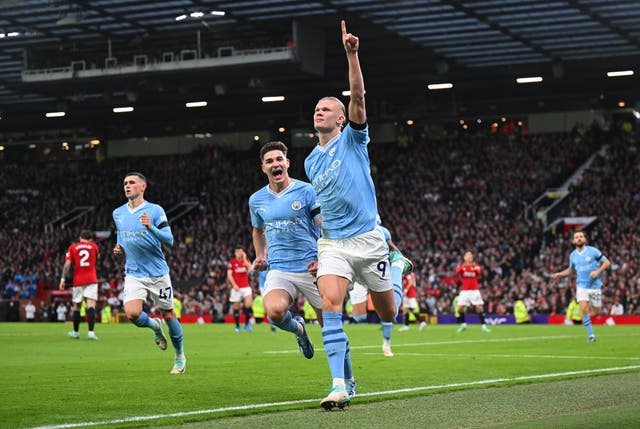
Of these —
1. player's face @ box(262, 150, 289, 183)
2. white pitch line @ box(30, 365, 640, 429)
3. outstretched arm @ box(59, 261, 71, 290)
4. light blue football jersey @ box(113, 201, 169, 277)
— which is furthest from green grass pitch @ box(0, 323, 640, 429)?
outstretched arm @ box(59, 261, 71, 290)

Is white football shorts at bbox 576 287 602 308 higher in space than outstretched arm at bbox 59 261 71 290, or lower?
lower

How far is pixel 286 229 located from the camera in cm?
1077

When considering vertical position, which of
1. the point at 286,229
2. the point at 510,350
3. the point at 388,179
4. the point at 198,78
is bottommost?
the point at 510,350

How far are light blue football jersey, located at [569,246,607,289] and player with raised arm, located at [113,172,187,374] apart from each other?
36.7 feet

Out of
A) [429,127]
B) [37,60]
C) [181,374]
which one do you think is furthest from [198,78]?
[181,374]

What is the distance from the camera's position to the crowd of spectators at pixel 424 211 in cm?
3978

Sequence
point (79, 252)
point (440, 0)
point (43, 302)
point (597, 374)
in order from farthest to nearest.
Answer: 1. point (43, 302)
2. point (440, 0)
3. point (79, 252)
4. point (597, 374)

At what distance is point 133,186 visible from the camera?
547 inches

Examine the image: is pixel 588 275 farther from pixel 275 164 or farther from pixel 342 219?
pixel 342 219

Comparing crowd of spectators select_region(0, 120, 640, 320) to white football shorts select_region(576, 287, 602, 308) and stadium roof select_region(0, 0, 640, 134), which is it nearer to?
stadium roof select_region(0, 0, 640, 134)

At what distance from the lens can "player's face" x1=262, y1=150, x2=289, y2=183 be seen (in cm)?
1073

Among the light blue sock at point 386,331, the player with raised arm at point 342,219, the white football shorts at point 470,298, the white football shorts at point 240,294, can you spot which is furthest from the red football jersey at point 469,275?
the player with raised arm at point 342,219

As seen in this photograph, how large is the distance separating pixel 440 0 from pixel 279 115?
25042mm

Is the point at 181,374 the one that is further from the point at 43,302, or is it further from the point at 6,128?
the point at 6,128
